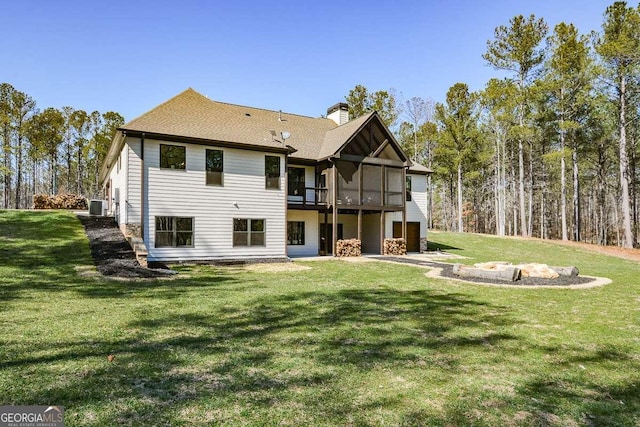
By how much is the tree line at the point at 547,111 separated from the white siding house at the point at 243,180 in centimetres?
1515

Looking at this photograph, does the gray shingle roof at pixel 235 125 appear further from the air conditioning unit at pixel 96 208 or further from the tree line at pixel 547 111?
the tree line at pixel 547 111

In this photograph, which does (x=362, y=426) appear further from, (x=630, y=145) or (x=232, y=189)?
(x=630, y=145)

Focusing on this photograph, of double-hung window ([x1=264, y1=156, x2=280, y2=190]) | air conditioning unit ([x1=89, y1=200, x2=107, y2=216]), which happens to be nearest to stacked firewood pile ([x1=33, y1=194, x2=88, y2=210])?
air conditioning unit ([x1=89, y1=200, x2=107, y2=216])

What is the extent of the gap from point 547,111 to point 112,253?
35.3 m

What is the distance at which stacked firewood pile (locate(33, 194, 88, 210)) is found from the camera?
25.2m

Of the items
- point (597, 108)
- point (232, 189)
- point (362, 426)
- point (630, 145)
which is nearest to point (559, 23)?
point (597, 108)

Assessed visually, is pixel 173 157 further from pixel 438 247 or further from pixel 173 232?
pixel 438 247

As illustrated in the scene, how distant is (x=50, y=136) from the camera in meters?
37.9

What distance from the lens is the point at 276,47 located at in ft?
52.5

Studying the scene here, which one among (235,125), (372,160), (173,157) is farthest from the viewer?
(372,160)

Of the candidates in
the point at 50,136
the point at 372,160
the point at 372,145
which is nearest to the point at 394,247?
the point at 372,160

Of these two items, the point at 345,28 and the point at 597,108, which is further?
the point at 597,108

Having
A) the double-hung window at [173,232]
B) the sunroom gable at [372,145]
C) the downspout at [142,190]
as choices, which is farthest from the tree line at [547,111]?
the downspout at [142,190]

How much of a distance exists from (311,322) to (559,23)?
3266 cm
